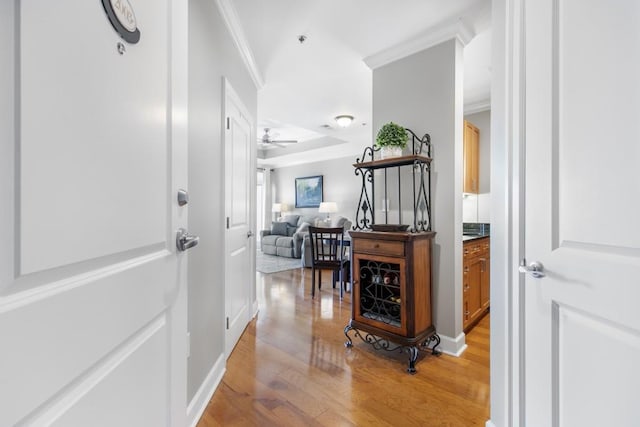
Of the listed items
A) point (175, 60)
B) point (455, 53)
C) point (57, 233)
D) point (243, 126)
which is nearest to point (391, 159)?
point (455, 53)

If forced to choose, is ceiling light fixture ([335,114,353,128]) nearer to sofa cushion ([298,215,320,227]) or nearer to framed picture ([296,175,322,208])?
framed picture ([296,175,322,208])

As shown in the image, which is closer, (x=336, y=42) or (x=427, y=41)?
(x=427, y=41)

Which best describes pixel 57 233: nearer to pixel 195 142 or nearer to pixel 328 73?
pixel 195 142

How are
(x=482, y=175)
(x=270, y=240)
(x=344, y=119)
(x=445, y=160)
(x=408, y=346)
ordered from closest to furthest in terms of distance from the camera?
1. (x=408, y=346)
2. (x=445, y=160)
3. (x=482, y=175)
4. (x=344, y=119)
5. (x=270, y=240)

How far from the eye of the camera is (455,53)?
2.28m

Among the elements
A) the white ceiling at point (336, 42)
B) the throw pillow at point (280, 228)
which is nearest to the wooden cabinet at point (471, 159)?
the white ceiling at point (336, 42)

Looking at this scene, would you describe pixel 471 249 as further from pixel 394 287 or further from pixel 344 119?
pixel 344 119

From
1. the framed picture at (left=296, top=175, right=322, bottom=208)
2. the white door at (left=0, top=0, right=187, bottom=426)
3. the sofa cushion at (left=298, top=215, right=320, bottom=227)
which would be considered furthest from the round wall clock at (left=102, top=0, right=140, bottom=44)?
the framed picture at (left=296, top=175, right=322, bottom=208)

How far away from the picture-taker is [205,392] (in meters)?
1.66

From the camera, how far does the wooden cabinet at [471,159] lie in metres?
3.32

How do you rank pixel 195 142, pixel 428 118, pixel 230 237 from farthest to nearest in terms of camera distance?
pixel 428 118 → pixel 230 237 → pixel 195 142

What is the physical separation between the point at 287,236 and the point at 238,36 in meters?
5.15

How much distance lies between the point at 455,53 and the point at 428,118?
504 millimetres

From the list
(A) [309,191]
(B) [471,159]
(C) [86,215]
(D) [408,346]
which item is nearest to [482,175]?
(B) [471,159]
